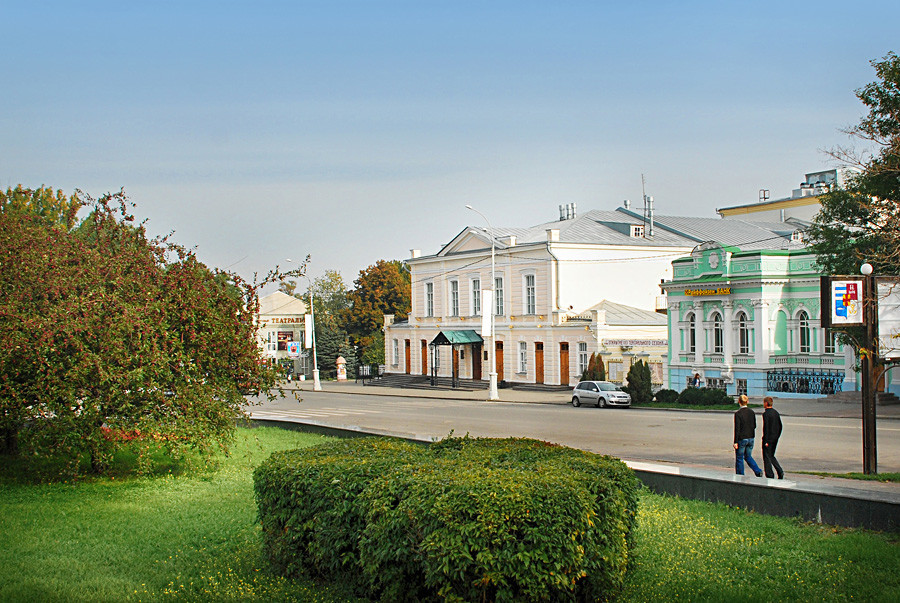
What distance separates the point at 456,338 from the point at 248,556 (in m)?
48.9

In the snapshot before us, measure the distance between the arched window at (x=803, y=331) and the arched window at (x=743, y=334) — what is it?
2142 mm

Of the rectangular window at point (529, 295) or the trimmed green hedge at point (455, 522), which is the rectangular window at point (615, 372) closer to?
the rectangular window at point (529, 295)

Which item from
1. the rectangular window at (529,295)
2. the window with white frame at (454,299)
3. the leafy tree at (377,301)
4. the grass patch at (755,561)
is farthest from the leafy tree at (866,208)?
the leafy tree at (377,301)

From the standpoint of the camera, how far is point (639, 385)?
39.2m

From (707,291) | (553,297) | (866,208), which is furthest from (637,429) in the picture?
(553,297)

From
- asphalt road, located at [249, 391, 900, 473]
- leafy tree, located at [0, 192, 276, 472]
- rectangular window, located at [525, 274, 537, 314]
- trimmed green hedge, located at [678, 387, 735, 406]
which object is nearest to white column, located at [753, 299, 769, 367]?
trimmed green hedge, located at [678, 387, 735, 406]

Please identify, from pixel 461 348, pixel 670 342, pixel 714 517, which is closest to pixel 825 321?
pixel 714 517

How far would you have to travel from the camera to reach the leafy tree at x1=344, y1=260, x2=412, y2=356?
79938 millimetres

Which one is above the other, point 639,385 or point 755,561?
point 755,561

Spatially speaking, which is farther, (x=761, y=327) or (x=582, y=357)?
(x=582, y=357)

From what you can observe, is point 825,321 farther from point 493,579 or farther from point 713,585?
point 493,579

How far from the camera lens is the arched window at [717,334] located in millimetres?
40375

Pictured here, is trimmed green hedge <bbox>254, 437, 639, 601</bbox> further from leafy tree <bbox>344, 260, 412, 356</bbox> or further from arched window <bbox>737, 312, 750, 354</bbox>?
leafy tree <bbox>344, 260, 412, 356</bbox>

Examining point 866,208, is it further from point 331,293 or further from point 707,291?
point 331,293
